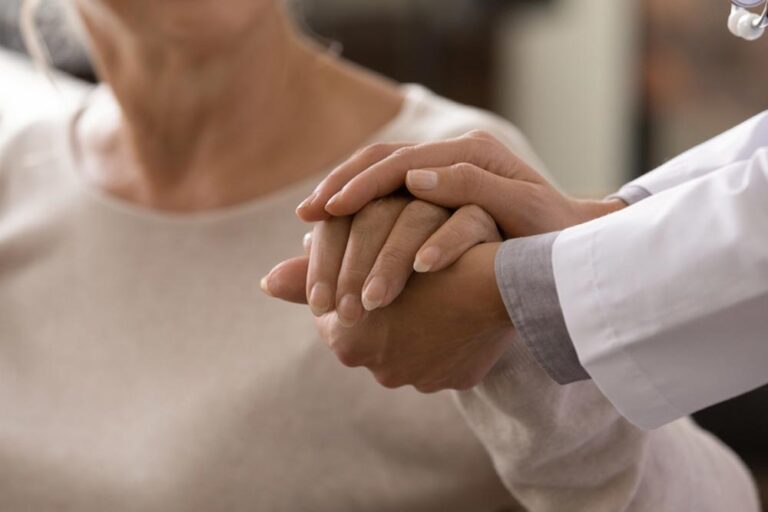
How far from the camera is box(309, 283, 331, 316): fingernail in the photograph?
92 cm

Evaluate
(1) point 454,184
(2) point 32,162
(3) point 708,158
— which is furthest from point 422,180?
(2) point 32,162

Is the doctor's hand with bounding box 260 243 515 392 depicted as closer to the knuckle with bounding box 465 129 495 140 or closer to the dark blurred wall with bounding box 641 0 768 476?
the knuckle with bounding box 465 129 495 140

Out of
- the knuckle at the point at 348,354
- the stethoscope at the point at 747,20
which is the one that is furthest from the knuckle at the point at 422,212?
the stethoscope at the point at 747,20

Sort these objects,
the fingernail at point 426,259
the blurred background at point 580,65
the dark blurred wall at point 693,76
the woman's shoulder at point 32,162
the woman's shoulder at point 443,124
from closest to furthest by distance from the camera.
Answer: the fingernail at point 426,259 → the woman's shoulder at point 443,124 → the woman's shoulder at point 32,162 → the dark blurred wall at point 693,76 → the blurred background at point 580,65

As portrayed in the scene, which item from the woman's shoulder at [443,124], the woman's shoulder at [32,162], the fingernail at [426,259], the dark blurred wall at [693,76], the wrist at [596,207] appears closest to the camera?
the fingernail at [426,259]

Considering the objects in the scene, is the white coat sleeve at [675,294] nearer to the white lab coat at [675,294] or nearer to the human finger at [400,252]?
the white lab coat at [675,294]

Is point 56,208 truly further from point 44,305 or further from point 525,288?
point 525,288

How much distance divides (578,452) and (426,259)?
0.24m

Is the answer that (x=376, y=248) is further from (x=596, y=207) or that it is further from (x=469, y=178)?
(x=596, y=207)

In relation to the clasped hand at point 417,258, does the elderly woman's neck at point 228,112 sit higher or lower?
lower

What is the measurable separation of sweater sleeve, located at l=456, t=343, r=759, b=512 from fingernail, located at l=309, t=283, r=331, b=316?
154 mm

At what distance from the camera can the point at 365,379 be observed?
49.8 inches

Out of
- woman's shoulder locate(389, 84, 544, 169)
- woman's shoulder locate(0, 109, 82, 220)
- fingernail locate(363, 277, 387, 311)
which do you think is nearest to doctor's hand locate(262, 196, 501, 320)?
fingernail locate(363, 277, 387, 311)

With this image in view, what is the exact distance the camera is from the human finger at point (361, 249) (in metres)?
0.91
